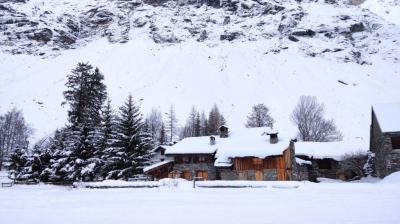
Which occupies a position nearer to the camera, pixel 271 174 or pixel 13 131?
pixel 271 174

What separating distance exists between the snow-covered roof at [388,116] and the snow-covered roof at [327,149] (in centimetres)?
1143

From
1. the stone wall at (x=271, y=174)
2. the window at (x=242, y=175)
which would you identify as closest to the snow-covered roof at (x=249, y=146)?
the window at (x=242, y=175)

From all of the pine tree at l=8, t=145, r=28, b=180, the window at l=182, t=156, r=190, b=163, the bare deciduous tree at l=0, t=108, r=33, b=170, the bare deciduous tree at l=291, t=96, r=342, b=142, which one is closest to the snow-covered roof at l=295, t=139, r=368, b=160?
the bare deciduous tree at l=291, t=96, r=342, b=142

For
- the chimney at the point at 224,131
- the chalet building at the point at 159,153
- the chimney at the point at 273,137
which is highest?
the chimney at the point at 224,131

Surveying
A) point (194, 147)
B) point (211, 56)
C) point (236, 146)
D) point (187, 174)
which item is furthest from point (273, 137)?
point (211, 56)

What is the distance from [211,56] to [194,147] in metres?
85.1

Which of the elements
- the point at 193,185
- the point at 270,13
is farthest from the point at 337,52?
the point at 193,185

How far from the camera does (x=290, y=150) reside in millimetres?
40500

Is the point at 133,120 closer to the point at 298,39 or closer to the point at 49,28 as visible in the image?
the point at 298,39

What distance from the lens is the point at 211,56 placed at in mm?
125875

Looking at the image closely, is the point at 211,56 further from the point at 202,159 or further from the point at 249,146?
the point at 249,146

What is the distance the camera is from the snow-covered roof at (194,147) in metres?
43.3

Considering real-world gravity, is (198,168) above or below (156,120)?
below

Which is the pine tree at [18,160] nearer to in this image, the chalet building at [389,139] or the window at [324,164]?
the window at [324,164]
